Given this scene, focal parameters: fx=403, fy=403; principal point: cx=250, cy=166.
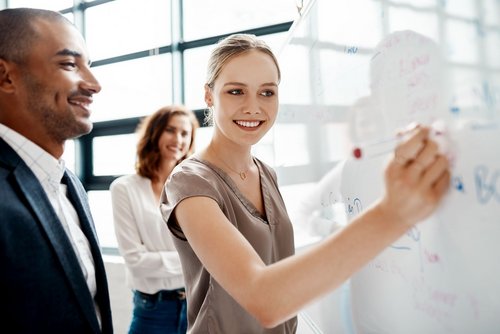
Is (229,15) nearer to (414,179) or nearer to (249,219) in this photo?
(249,219)

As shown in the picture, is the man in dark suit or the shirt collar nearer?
the man in dark suit

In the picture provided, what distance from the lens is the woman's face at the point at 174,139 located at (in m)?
2.23

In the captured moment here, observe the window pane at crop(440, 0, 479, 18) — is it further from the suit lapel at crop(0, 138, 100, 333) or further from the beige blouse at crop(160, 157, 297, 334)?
the suit lapel at crop(0, 138, 100, 333)

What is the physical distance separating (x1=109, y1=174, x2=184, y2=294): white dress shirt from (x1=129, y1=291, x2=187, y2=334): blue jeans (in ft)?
0.23

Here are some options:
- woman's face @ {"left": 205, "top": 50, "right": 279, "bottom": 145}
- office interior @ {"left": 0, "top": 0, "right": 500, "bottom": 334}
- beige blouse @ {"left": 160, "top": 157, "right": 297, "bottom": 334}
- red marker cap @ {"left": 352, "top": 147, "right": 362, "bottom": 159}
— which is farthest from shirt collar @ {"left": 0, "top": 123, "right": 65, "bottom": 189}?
office interior @ {"left": 0, "top": 0, "right": 500, "bottom": 334}

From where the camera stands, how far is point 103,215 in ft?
12.2

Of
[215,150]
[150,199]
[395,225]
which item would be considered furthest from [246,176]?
[150,199]

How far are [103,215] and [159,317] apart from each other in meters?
1.99

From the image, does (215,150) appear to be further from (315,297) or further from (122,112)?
(122,112)

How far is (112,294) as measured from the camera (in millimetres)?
3141

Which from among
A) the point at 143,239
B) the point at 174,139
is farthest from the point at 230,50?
the point at 143,239

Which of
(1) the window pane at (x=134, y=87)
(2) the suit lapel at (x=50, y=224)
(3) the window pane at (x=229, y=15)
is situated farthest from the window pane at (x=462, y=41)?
(1) the window pane at (x=134, y=87)

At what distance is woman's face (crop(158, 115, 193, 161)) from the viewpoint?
7.32 ft

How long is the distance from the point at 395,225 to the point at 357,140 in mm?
351
